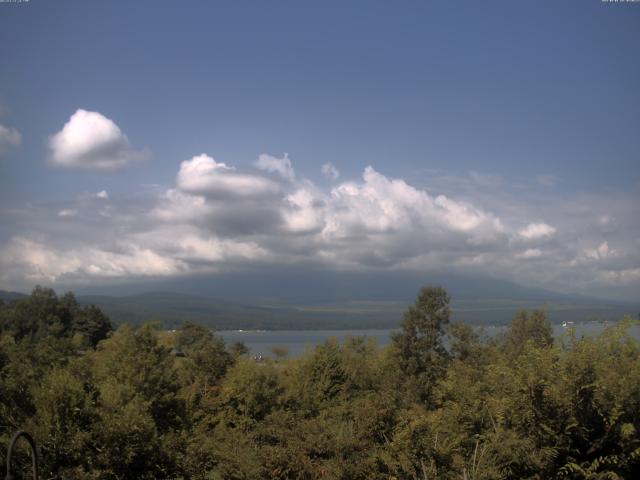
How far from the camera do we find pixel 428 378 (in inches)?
1754

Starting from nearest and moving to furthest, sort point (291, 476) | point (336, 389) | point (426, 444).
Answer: point (426, 444), point (291, 476), point (336, 389)

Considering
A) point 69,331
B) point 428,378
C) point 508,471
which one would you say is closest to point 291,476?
point 508,471

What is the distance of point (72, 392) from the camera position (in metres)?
16.8

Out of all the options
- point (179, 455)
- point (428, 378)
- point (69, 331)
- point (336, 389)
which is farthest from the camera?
point (69, 331)

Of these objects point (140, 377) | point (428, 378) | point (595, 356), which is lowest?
point (428, 378)

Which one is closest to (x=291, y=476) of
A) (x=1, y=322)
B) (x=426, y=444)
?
(x=426, y=444)

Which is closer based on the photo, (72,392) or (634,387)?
(634,387)

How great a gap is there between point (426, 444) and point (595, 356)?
487 centimetres

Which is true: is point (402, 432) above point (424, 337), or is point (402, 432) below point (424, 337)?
above

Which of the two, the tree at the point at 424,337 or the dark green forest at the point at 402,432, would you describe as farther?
the tree at the point at 424,337

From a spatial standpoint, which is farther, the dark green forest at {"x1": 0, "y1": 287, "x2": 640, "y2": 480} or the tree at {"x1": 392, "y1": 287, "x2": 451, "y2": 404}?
the tree at {"x1": 392, "y1": 287, "x2": 451, "y2": 404}

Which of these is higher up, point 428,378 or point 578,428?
point 578,428

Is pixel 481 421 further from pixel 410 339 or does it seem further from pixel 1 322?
pixel 1 322

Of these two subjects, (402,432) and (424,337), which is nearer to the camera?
(402,432)
